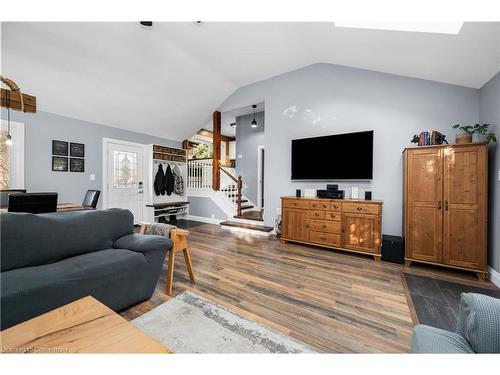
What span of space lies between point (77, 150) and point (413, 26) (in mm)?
5816

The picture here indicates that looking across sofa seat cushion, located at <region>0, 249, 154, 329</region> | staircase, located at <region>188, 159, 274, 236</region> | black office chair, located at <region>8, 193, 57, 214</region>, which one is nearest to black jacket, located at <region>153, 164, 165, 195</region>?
staircase, located at <region>188, 159, 274, 236</region>

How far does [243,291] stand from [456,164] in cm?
307

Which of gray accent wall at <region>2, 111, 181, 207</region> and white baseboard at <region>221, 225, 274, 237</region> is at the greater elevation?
gray accent wall at <region>2, 111, 181, 207</region>

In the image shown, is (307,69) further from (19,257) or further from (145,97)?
(19,257)

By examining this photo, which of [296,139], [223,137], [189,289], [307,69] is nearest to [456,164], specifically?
[296,139]

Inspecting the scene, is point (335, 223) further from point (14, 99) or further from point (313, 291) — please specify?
point (14, 99)

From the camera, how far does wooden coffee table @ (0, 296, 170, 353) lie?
86 cm

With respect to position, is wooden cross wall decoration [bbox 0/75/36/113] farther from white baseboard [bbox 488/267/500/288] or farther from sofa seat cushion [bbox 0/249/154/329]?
white baseboard [bbox 488/267/500/288]

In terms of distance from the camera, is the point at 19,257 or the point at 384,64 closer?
the point at 19,257

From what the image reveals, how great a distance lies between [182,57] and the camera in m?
3.99

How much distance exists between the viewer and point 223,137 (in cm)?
905

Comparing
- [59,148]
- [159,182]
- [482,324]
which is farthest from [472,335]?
[159,182]

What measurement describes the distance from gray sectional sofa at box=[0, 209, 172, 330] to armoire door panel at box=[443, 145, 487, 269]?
11.4 feet

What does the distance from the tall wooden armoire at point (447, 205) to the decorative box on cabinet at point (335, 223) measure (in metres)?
0.42
